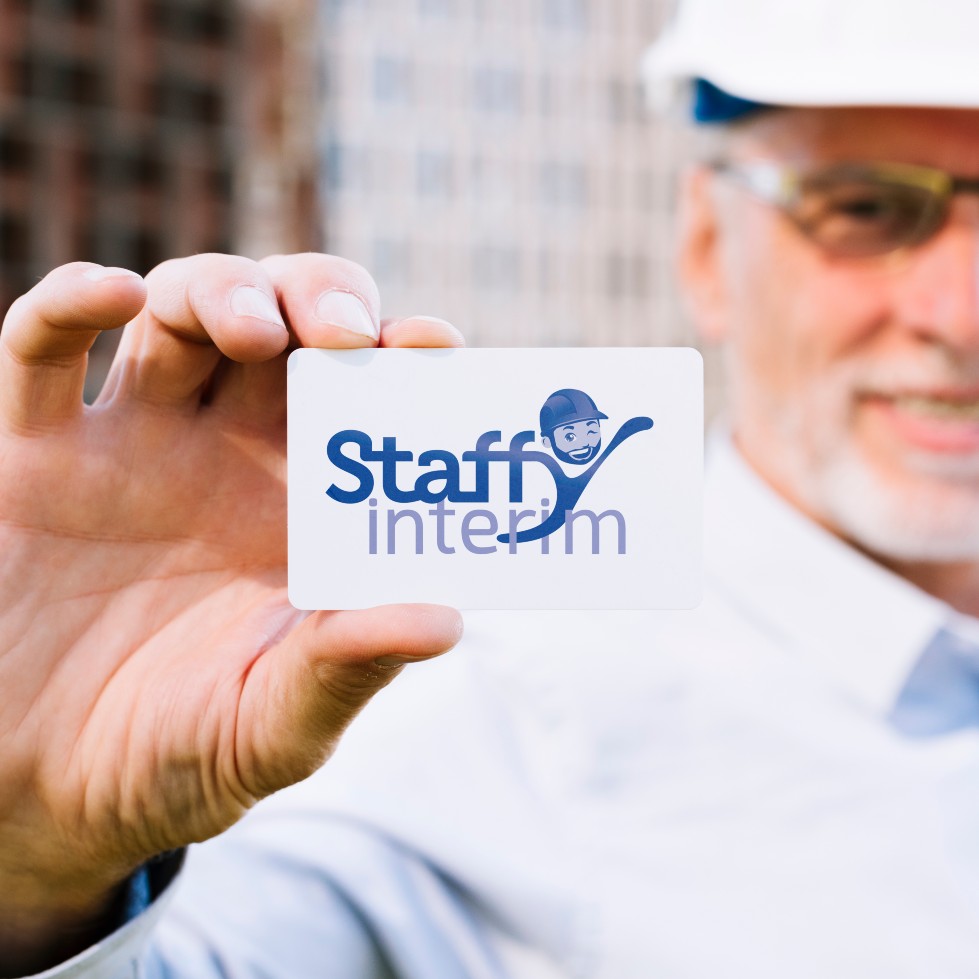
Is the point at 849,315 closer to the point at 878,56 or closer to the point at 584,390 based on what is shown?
the point at 878,56

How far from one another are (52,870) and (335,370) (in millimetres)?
851

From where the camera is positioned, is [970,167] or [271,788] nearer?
[271,788]

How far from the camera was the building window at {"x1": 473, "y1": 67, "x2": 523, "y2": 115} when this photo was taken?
6325 centimetres

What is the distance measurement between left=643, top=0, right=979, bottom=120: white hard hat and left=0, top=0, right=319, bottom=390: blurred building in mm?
37738

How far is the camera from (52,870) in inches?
74.7

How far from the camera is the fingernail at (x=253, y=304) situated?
1744 mm

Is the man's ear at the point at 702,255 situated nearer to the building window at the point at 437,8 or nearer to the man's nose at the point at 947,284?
the man's nose at the point at 947,284

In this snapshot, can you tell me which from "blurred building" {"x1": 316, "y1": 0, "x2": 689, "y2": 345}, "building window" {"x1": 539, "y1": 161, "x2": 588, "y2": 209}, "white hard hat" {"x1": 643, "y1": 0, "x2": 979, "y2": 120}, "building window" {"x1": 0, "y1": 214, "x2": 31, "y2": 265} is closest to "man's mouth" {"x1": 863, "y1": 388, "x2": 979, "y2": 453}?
"white hard hat" {"x1": 643, "y1": 0, "x2": 979, "y2": 120}

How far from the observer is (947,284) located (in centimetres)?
292

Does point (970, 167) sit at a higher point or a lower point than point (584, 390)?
higher

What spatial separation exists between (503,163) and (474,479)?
208 ft

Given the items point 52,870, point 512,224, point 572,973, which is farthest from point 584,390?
point 512,224

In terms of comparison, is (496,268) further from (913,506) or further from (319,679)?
(319,679)

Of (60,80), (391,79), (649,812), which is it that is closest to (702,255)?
(649,812)
